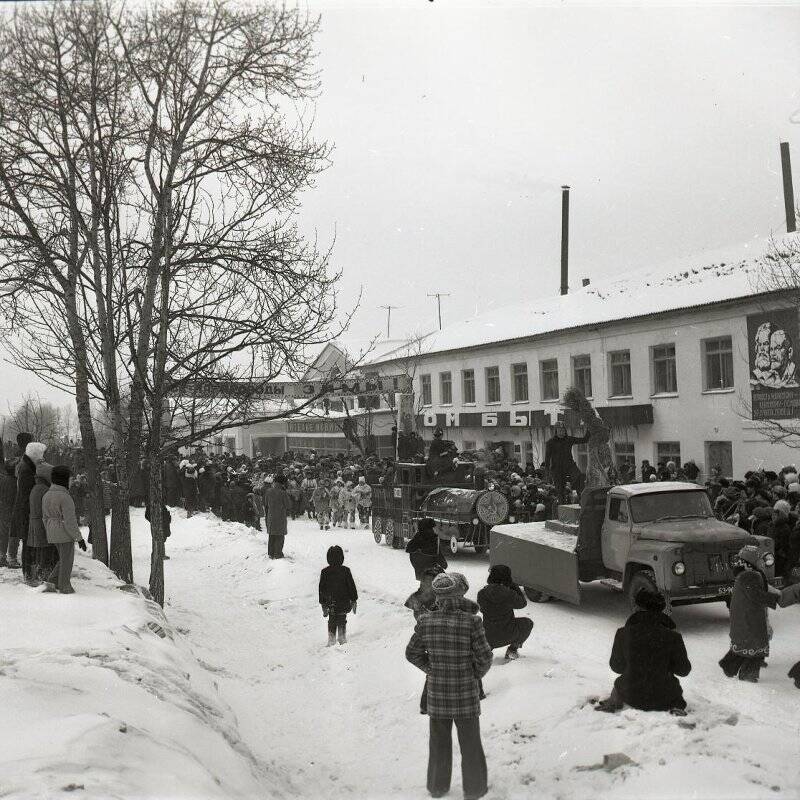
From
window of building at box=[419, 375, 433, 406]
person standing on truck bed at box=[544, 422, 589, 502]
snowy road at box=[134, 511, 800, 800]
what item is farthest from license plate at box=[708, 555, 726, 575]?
window of building at box=[419, 375, 433, 406]

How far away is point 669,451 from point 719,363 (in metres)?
3.58

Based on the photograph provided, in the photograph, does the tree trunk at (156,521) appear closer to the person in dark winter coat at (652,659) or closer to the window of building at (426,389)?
the person in dark winter coat at (652,659)

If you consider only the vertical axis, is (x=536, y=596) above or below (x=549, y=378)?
below

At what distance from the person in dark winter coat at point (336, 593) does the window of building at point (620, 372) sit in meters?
22.7

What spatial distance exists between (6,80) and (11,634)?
7772mm

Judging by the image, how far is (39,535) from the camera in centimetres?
1096

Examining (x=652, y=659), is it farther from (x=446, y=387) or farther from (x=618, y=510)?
(x=446, y=387)

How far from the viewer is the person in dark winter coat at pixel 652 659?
282 inches

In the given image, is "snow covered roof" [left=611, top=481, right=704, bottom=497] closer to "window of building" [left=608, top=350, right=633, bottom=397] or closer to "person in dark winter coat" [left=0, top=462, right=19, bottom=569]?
"person in dark winter coat" [left=0, top=462, right=19, bottom=569]

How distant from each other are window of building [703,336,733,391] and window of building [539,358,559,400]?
831cm

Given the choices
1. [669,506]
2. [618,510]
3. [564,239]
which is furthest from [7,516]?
[564,239]

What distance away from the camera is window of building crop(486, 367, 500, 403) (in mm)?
41009

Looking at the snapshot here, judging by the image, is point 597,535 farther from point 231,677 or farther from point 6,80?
point 6,80

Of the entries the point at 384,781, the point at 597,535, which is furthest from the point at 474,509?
the point at 384,781
